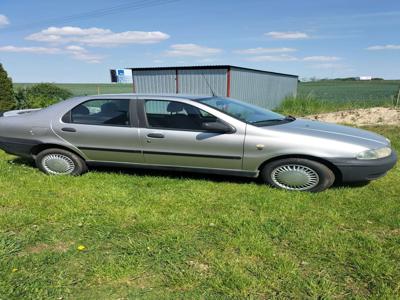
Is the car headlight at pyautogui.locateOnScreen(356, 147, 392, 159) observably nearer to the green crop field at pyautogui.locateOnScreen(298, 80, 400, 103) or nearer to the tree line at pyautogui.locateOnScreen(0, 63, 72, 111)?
the tree line at pyautogui.locateOnScreen(0, 63, 72, 111)

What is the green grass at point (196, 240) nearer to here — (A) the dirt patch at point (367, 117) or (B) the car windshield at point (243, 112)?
(B) the car windshield at point (243, 112)

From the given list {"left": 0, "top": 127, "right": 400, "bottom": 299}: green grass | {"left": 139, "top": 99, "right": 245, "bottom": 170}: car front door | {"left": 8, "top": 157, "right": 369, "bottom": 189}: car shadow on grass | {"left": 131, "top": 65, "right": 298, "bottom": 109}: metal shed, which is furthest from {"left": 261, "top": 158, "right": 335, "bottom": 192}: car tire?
{"left": 131, "top": 65, "right": 298, "bottom": 109}: metal shed

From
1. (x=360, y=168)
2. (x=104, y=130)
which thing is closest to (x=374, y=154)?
(x=360, y=168)

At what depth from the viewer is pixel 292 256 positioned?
309cm

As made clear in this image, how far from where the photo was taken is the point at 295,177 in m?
4.63

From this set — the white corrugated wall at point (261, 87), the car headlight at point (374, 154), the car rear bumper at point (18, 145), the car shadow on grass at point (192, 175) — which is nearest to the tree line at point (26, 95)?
the white corrugated wall at point (261, 87)

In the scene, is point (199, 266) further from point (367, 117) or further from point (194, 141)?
point (367, 117)

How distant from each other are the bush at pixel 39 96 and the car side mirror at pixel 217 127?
11.3 m

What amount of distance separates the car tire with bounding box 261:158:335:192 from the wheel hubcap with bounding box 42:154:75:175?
2.93 metres

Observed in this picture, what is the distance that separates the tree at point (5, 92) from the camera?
13.2 meters

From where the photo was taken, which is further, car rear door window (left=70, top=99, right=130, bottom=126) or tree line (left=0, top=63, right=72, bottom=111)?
tree line (left=0, top=63, right=72, bottom=111)

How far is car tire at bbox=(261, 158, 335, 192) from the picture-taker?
4523mm

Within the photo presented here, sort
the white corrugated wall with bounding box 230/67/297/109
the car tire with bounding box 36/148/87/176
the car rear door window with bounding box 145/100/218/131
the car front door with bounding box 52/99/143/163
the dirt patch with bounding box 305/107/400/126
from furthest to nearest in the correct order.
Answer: the white corrugated wall with bounding box 230/67/297/109 → the dirt patch with bounding box 305/107/400/126 → the car tire with bounding box 36/148/87/176 → the car front door with bounding box 52/99/143/163 → the car rear door window with bounding box 145/100/218/131

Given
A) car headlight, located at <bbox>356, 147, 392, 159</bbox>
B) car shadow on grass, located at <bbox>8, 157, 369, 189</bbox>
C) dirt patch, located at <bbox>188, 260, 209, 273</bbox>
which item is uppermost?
car headlight, located at <bbox>356, 147, 392, 159</bbox>
